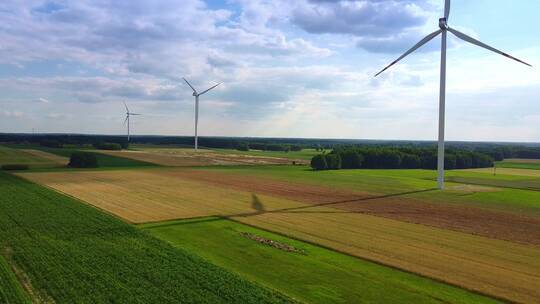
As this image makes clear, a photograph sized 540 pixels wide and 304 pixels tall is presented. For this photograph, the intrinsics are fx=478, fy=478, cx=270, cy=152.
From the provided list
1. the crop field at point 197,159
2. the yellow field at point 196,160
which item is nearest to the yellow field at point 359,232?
the yellow field at point 196,160

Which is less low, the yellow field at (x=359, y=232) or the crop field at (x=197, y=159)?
the crop field at (x=197, y=159)

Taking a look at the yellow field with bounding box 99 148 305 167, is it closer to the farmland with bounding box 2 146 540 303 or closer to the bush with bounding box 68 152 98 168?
the bush with bounding box 68 152 98 168

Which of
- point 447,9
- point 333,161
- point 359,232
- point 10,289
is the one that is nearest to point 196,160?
point 333,161

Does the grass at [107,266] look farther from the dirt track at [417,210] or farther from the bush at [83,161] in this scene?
the bush at [83,161]

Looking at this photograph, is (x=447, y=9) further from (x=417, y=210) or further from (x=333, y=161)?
(x=333, y=161)

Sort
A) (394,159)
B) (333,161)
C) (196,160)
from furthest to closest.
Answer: (196,160) < (394,159) < (333,161)

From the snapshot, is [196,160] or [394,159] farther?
[196,160]
